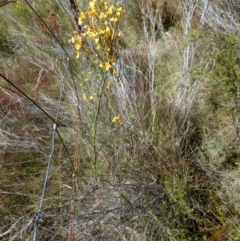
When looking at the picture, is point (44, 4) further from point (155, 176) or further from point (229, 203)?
point (229, 203)

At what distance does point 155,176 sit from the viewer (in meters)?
1.82

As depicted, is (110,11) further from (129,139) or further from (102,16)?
(129,139)

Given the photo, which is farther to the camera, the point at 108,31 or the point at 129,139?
the point at 129,139

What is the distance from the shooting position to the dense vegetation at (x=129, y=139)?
5.21 feet

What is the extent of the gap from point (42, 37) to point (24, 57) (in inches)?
9.0

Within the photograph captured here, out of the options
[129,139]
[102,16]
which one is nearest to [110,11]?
[102,16]

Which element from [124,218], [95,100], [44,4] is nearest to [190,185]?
[124,218]

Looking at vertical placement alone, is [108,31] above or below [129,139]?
above

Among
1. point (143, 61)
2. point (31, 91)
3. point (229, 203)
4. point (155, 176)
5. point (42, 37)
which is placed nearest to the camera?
point (229, 203)

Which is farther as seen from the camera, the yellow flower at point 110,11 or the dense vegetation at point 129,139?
the dense vegetation at point 129,139

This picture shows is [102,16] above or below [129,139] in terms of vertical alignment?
above

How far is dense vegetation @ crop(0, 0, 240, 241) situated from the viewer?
1588mm

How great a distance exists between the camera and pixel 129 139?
1.93m

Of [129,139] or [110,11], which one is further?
[129,139]
